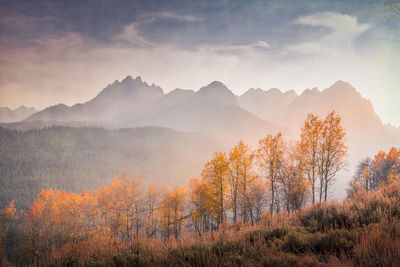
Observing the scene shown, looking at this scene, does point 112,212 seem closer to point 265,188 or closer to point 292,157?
point 265,188

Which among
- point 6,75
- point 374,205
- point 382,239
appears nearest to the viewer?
point 382,239

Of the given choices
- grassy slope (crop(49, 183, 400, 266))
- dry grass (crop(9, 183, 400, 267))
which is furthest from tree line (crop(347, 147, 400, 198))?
grassy slope (crop(49, 183, 400, 266))

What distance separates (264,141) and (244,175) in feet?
20.4

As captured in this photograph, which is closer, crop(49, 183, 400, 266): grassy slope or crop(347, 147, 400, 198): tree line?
crop(49, 183, 400, 266): grassy slope

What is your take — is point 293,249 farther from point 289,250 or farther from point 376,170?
point 376,170

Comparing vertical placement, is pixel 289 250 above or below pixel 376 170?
above

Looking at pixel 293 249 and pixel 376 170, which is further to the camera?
pixel 376 170

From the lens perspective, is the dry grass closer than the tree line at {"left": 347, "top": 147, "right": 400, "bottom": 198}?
Yes

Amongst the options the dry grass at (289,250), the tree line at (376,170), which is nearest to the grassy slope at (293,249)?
the dry grass at (289,250)

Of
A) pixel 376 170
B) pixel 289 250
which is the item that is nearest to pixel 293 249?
pixel 289 250

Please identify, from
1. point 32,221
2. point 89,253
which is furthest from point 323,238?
point 32,221

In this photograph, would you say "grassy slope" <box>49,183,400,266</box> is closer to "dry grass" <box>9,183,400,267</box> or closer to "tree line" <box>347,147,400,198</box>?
"dry grass" <box>9,183,400,267</box>

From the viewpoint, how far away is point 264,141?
24.4m

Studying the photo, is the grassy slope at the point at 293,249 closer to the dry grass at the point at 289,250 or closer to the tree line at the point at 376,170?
the dry grass at the point at 289,250
